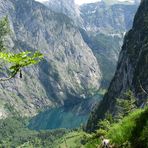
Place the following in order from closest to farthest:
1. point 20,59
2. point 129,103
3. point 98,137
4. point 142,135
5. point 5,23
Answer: point 142,135 → point 20,59 → point 98,137 → point 129,103 → point 5,23

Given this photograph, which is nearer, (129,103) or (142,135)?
(142,135)

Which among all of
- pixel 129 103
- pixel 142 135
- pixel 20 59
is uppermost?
pixel 20 59

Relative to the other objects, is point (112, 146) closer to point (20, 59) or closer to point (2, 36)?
point (20, 59)

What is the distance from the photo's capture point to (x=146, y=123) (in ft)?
51.2

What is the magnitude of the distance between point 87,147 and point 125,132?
2073mm

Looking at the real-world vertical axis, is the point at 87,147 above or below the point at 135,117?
below

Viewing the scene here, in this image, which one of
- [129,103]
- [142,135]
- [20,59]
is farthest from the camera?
[129,103]

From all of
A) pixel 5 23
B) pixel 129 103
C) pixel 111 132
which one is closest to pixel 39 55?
pixel 111 132

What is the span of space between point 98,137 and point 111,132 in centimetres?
174

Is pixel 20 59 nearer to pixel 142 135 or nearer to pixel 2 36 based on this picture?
pixel 142 135

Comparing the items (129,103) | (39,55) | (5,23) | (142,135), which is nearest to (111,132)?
(142,135)

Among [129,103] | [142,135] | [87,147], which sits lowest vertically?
[129,103]

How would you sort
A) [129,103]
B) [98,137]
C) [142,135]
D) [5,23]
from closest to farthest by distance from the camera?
[142,135] → [98,137] → [129,103] → [5,23]

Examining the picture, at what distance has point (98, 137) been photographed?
18.4m
